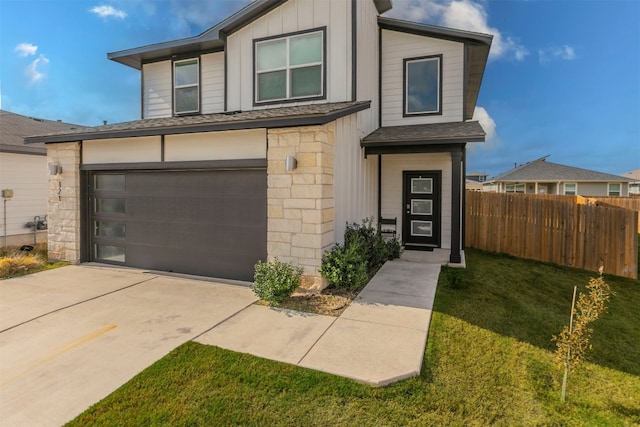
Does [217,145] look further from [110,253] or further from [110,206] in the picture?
[110,253]

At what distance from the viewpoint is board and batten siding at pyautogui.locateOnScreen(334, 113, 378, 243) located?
667cm

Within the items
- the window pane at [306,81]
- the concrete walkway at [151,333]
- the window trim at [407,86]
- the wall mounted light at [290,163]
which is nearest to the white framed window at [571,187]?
the window trim at [407,86]

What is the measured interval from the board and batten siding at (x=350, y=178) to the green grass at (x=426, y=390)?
3018 millimetres

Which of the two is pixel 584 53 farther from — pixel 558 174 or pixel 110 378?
pixel 110 378

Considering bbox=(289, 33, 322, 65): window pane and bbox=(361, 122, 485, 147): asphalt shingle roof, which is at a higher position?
bbox=(289, 33, 322, 65): window pane

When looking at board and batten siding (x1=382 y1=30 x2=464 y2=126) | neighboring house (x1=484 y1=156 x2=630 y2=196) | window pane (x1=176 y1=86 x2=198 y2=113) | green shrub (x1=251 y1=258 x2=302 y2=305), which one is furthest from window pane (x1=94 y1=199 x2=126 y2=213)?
neighboring house (x1=484 y1=156 x2=630 y2=196)

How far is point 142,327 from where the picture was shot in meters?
4.52

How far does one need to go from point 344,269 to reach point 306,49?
17.5 feet

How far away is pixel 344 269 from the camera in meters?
→ 5.99

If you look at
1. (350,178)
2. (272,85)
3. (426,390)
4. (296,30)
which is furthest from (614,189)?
(426,390)

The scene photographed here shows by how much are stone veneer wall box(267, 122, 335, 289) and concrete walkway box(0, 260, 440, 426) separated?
3.38 feet

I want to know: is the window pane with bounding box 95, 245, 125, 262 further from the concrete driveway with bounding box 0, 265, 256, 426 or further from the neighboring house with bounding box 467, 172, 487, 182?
the neighboring house with bounding box 467, 172, 487, 182

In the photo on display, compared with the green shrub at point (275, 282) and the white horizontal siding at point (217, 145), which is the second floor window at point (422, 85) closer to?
the white horizontal siding at point (217, 145)

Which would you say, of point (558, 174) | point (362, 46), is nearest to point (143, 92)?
point (362, 46)
